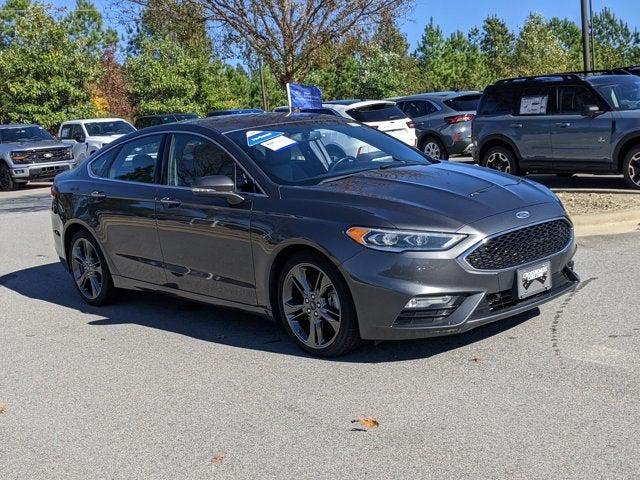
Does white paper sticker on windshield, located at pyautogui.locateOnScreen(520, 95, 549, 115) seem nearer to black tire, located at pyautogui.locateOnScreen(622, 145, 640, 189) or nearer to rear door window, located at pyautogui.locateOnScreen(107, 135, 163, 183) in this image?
black tire, located at pyautogui.locateOnScreen(622, 145, 640, 189)

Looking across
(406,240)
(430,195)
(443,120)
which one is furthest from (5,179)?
(406,240)

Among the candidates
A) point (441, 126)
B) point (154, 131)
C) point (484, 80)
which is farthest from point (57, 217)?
point (484, 80)

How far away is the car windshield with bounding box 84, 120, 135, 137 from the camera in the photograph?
25031 millimetres

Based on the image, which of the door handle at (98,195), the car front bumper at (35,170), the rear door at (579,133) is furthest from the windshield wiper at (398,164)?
the car front bumper at (35,170)

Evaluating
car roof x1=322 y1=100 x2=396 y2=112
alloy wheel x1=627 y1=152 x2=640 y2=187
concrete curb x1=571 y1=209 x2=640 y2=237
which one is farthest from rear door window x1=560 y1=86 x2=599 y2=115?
car roof x1=322 y1=100 x2=396 y2=112

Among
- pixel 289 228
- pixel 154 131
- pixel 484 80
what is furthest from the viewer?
pixel 484 80

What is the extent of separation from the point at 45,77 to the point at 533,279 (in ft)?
107

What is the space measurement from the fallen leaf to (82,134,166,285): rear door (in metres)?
2.70

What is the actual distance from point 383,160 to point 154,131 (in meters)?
1.93

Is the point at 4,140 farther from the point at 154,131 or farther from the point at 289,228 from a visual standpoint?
the point at 289,228

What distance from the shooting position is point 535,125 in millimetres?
12938

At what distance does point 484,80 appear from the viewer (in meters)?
53.3

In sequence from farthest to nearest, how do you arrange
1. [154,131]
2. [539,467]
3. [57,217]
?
[57,217] → [154,131] → [539,467]

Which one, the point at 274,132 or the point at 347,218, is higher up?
the point at 274,132
